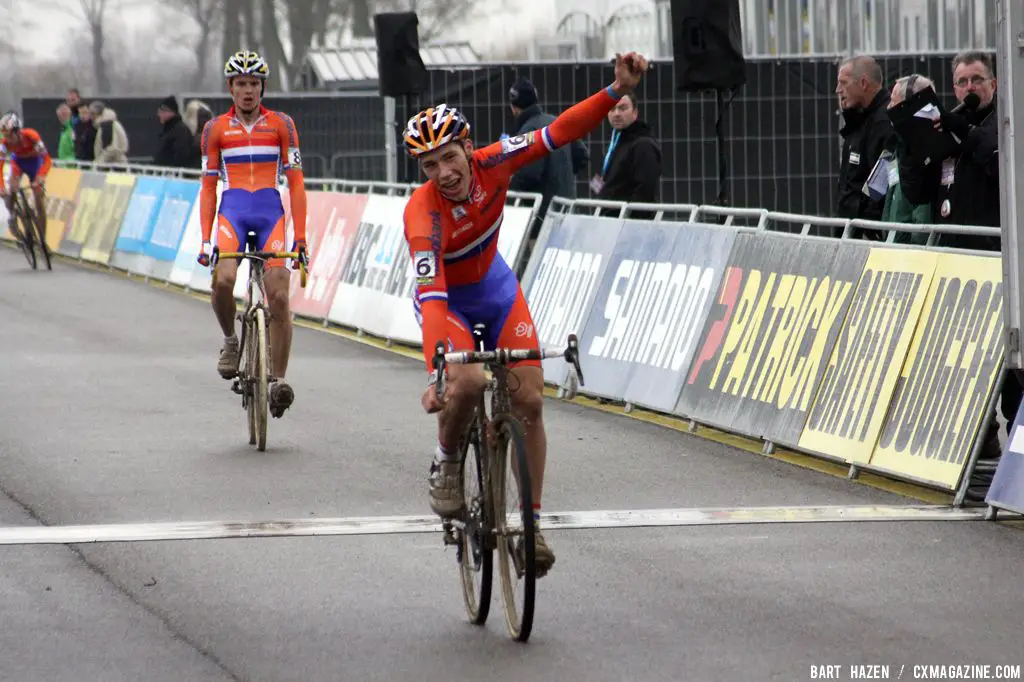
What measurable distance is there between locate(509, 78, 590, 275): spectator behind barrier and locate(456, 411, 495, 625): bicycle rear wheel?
9.10 meters

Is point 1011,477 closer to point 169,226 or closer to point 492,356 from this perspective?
point 492,356

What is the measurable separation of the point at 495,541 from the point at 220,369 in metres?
5.51

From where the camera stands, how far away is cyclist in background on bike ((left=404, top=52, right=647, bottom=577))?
717 cm

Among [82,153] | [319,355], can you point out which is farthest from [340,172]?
[319,355]

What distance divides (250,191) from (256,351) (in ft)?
3.89

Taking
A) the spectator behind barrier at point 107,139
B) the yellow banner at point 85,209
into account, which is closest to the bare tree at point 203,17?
the spectator behind barrier at point 107,139

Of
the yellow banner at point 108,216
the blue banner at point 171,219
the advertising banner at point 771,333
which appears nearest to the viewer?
the advertising banner at point 771,333

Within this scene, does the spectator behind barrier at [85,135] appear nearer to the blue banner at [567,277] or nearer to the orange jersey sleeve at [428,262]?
the blue banner at [567,277]

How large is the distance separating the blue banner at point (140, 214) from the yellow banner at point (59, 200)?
10.1ft

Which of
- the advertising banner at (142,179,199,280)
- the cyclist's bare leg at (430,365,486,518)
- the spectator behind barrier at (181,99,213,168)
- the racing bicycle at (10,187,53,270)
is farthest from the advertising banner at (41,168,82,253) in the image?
the cyclist's bare leg at (430,365,486,518)

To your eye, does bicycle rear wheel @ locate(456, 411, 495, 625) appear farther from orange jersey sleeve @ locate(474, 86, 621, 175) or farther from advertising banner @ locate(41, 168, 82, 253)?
advertising banner @ locate(41, 168, 82, 253)

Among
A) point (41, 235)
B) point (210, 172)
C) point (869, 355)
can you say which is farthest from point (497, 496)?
point (41, 235)

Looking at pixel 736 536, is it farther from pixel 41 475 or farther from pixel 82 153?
pixel 82 153

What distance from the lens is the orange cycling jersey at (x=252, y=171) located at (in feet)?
40.0
